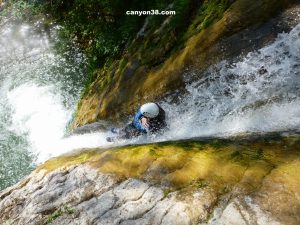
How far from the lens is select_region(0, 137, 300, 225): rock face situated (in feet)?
15.4

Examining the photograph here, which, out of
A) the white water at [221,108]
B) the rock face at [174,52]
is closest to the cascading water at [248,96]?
the white water at [221,108]

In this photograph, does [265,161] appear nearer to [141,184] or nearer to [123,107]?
[141,184]

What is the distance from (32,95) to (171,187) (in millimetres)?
10249

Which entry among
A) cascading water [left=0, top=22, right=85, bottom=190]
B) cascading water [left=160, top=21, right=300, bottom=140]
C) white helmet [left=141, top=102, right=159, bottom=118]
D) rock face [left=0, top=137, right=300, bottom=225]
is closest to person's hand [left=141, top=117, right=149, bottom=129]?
white helmet [left=141, top=102, right=159, bottom=118]

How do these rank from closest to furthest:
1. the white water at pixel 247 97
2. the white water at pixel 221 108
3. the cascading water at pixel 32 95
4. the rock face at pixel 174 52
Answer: the white water at pixel 247 97, the white water at pixel 221 108, the rock face at pixel 174 52, the cascading water at pixel 32 95

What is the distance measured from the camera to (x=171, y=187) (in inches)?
207

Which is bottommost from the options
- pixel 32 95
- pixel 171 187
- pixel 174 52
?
pixel 171 187

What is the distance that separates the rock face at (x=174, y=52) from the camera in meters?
7.67

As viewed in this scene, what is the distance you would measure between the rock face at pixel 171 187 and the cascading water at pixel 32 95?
5322 mm

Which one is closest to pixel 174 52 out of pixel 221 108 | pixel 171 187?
pixel 221 108

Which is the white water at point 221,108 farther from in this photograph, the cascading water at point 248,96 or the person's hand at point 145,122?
the person's hand at point 145,122

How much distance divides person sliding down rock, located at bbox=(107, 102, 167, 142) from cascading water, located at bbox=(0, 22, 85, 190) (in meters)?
4.10

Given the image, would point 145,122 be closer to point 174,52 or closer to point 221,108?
point 221,108

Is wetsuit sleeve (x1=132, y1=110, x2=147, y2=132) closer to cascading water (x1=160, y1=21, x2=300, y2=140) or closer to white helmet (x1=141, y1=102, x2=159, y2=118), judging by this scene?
white helmet (x1=141, y1=102, x2=159, y2=118)
